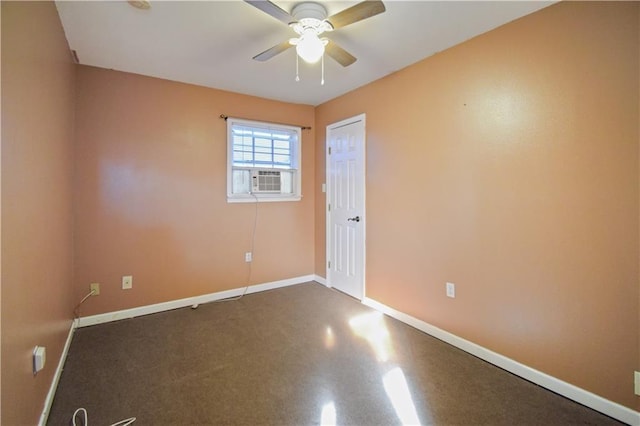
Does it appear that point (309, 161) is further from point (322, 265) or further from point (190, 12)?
point (190, 12)

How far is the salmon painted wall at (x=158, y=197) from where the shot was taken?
2.86 m

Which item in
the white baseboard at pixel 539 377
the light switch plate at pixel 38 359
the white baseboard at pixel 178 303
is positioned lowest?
the white baseboard at pixel 539 377

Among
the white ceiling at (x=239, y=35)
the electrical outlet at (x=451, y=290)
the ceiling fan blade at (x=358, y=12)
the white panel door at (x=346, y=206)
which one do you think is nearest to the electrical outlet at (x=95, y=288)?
the white ceiling at (x=239, y=35)

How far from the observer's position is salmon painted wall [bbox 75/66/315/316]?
2861mm

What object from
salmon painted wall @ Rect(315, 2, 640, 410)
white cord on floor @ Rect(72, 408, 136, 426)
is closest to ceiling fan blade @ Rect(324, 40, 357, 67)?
salmon painted wall @ Rect(315, 2, 640, 410)

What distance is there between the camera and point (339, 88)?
3479 mm

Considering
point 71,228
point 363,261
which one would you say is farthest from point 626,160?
point 71,228

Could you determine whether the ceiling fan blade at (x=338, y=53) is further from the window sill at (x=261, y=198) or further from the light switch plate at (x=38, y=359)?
the light switch plate at (x=38, y=359)

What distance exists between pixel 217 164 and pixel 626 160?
3430 mm

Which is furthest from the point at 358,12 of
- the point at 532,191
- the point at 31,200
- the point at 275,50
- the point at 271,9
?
the point at 31,200

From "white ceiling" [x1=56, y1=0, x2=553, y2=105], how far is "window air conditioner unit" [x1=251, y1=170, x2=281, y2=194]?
110 centimetres

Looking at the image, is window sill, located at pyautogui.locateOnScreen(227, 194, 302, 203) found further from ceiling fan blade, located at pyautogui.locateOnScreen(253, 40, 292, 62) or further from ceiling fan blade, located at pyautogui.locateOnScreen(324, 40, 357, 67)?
ceiling fan blade, located at pyautogui.locateOnScreen(324, 40, 357, 67)

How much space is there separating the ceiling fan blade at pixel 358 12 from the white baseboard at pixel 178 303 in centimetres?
301

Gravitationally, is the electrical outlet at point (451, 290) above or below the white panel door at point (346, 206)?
below
